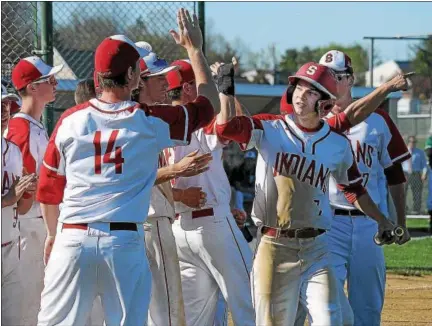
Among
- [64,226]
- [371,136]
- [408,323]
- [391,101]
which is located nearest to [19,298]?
[64,226]

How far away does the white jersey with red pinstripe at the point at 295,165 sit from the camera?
21.2 feet

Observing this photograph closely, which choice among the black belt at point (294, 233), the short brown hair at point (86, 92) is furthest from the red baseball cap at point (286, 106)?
the short brown hair at point (86, 92)

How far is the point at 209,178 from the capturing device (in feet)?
24.1

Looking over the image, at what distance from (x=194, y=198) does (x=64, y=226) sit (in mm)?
1702

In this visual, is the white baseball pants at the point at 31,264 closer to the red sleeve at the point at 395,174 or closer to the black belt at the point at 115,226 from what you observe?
the black belt at the point at 115,226

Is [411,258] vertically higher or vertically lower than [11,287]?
lower

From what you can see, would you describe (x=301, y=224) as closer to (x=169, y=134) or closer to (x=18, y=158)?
(x=169, y=134)

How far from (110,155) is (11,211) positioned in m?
1.55

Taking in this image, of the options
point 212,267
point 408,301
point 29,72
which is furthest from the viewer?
point 408,301

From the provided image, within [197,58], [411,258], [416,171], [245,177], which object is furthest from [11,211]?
[416,171]

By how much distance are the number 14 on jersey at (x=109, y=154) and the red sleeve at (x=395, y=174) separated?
2.95 metres

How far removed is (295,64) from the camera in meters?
68.7

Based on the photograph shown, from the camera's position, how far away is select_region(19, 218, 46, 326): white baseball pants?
7.05 meters

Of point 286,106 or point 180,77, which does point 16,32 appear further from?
point 286,106
